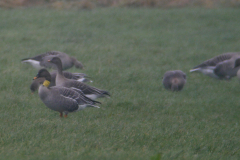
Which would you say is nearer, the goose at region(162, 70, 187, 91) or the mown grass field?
the mown grass field

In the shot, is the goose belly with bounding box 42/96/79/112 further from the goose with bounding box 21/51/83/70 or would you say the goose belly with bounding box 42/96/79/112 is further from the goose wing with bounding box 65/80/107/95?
the goose with bounding box 21/51/83/70

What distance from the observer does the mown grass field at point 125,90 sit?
5.61m

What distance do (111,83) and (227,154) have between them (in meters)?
4.89

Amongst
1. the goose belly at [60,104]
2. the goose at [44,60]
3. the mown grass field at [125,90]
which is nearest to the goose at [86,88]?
the mown grass field at [125,90]

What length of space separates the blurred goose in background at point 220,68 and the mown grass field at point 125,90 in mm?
262

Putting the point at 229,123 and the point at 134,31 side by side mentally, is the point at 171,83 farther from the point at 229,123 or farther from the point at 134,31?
the point at 134,31

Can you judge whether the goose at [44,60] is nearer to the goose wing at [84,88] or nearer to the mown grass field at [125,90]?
the mown grass field at [125,90]

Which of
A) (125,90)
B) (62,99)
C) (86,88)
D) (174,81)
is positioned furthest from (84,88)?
(174,81)

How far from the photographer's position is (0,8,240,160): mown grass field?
5.61 m

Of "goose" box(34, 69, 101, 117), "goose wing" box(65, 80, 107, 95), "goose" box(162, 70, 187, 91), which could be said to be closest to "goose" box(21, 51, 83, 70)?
"goose" box(162, 70, 187, 91)

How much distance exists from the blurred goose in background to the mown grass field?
262mm

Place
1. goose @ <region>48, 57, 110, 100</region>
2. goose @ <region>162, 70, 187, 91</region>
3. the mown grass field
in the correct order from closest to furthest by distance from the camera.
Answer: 1. the mown grass field
2. goose @ <region>48, 57, 110, 100</region>
3. goose @ <region>162, 70, 187, 91</region>

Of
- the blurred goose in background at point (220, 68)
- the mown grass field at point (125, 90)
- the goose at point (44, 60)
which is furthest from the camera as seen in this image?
the blurred goose in background at point (220, 68)

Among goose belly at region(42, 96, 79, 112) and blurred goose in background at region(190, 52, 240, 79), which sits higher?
goose belly at region(42, 96, 79, 112)
